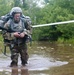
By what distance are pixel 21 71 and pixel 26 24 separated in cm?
162

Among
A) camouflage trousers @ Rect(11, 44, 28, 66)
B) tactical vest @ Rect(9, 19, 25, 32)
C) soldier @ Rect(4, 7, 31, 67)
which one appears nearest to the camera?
soldier @ Rect(4, 7, 31, 67)

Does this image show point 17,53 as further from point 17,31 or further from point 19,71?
point 19,71

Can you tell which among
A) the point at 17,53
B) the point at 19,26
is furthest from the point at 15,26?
the point at 17,53

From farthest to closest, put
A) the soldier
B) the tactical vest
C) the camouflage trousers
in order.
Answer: the camouflage trousers → the tactical vest → the soldier

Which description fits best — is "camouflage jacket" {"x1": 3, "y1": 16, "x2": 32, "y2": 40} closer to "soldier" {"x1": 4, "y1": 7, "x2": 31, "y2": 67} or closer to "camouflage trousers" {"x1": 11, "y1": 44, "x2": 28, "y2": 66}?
"soldier" {"x1": 4, "y1": 7, "x2": 31, "y2": 67}

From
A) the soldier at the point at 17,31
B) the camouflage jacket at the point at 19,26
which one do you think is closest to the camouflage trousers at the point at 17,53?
the soldier at the point at 17,31

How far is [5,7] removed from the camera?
5075 centimetres

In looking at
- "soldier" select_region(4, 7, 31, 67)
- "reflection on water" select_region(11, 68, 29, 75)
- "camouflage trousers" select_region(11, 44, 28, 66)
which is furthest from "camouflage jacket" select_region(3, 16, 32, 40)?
"reflection on water" select_region(11, 68, 29, 75)

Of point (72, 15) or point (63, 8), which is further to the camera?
point (63, 8)

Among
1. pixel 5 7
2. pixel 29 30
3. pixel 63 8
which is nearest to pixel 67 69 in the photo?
pixel 29 30

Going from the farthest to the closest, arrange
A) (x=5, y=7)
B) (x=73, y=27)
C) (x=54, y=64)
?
(x=5, y=7)
(x=73, y=27)
(x=54, y=64)

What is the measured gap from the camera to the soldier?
30.4 ft

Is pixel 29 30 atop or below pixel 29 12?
atop

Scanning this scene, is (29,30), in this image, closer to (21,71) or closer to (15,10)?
(15,10)
